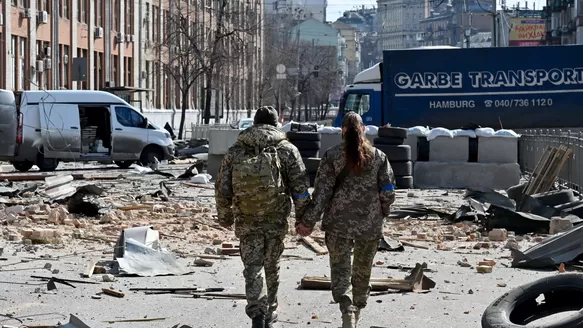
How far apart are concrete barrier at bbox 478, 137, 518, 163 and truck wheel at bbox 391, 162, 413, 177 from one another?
6.49 feet

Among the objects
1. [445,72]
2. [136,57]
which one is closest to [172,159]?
[445,72]

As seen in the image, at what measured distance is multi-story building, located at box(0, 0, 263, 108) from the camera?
44.4 meters

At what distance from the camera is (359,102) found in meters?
35.2

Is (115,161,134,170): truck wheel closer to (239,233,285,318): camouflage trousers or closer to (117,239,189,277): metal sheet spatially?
(117,239,189,277): metal sheet

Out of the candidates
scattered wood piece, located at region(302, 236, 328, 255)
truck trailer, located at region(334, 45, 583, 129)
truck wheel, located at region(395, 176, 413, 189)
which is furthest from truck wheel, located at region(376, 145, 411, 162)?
truck trailer, located at region(334, 45, 583, 129)

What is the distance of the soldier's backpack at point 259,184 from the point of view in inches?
323

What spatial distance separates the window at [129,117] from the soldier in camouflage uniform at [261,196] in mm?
24591

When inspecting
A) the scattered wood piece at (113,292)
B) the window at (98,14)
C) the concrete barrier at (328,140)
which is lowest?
the scattered wood piece at (113,292)

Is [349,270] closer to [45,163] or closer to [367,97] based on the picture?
[45,163]

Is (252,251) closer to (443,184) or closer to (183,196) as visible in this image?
(183,196)

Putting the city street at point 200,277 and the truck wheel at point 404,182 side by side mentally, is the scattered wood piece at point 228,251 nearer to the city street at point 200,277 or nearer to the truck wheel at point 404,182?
the city street at point 200,277

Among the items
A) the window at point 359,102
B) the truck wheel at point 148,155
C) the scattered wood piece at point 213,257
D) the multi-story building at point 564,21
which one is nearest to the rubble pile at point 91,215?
the scattered wood piece at point 213,257

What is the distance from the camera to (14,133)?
3011 centimetres

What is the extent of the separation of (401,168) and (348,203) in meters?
15.7
